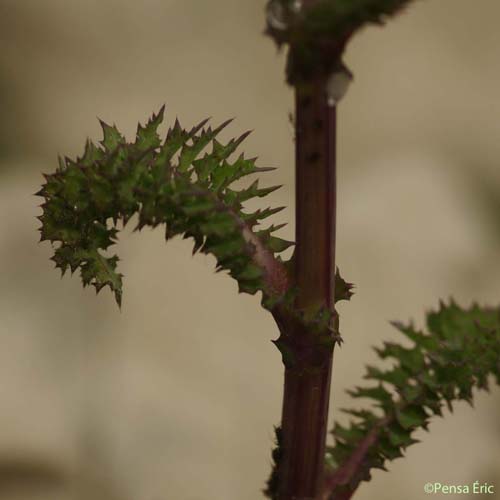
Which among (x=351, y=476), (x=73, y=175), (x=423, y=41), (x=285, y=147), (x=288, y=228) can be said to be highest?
(x=423, y=41)

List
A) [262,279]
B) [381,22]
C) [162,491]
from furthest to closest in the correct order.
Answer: [162,491] < [262,279] < [381,22]

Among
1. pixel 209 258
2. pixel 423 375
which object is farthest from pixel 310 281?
pixel 209 258

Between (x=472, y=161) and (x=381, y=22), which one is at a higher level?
(x=472, y=161)

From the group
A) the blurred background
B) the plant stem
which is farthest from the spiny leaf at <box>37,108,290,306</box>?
the blurred background

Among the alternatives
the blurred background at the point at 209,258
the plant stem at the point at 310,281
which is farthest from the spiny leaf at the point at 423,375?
the blurred background at the point at 209,258

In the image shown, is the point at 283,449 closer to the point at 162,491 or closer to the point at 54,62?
the point at 162,491

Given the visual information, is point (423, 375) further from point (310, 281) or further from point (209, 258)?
point (209, 258)

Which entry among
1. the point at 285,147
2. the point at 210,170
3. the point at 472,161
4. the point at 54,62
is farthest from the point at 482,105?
the point at 210,170
